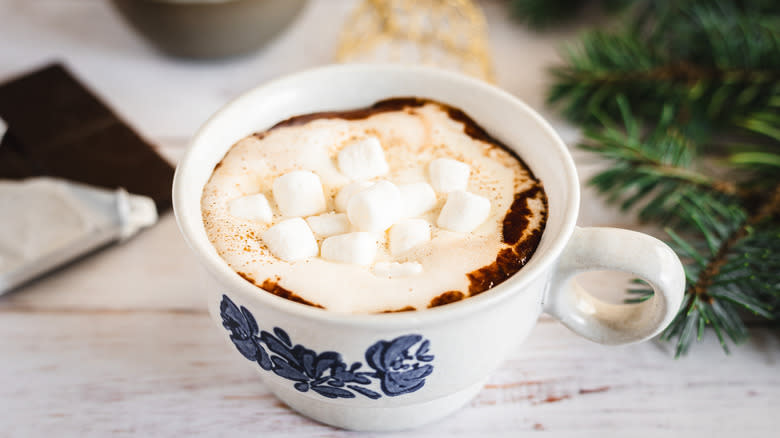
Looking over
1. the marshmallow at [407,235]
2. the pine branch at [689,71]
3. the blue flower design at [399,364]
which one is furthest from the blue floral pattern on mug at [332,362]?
the pine branch at [689,71]

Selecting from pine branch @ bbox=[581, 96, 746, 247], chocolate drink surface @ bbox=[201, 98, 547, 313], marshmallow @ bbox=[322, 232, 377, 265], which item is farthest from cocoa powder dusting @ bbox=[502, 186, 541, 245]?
pine branch @ bbox=[581, 96, 746, 247]

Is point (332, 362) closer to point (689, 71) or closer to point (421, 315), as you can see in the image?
point (421, 315)

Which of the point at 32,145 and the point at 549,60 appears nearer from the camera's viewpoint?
the point at 32,145

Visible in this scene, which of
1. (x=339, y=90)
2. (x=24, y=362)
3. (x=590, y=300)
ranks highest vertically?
(x=339, y=90)

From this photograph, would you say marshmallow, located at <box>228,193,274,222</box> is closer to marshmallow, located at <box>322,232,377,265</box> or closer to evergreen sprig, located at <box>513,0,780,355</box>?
marshmallow, located at <box>322,232,377,265</box>

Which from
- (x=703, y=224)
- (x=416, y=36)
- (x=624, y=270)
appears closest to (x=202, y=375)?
(x=624, y=270)

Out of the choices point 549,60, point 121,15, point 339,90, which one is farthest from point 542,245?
point 121,15

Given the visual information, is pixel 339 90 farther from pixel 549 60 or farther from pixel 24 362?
pixel 549 60

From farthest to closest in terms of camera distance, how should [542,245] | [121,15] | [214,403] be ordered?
[121,15], [214,403], [542,245]
